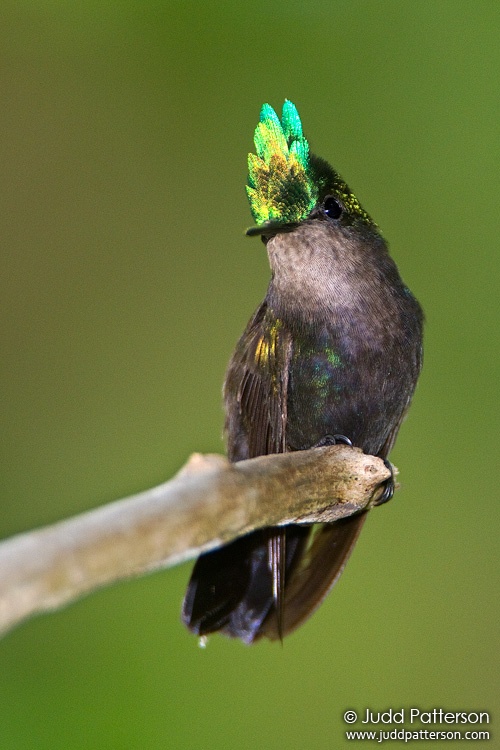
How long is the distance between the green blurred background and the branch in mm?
2234

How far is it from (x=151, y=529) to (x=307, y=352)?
1392 mm

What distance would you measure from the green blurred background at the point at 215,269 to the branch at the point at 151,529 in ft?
7.33

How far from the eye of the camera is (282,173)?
2613mm

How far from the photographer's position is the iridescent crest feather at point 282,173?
8.59ft

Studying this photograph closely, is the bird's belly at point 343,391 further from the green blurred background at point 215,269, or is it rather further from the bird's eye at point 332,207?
the green blurred background at point 215,269

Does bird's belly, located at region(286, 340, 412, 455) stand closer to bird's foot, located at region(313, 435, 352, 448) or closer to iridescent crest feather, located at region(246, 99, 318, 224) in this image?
bird's foot, located at region(313, 435, 352, 448)

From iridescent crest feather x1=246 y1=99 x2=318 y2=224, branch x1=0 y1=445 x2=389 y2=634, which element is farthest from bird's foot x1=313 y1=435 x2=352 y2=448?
iridescent crest feather x1=246 y1=99 x2=318 y2=224

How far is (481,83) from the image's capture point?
177 inches

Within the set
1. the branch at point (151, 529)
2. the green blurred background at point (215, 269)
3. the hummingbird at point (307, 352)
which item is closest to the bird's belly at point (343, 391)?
the hummingbird at point (307, 352)

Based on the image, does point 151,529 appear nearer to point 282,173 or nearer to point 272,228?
point 272,228

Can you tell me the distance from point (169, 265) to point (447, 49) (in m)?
1.93

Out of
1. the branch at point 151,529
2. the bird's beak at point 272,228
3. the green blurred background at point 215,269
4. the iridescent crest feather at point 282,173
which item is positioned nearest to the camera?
the branch at point 151,529

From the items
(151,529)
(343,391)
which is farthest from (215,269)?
(151,529)

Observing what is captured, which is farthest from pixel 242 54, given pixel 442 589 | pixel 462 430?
pixel 442 589
